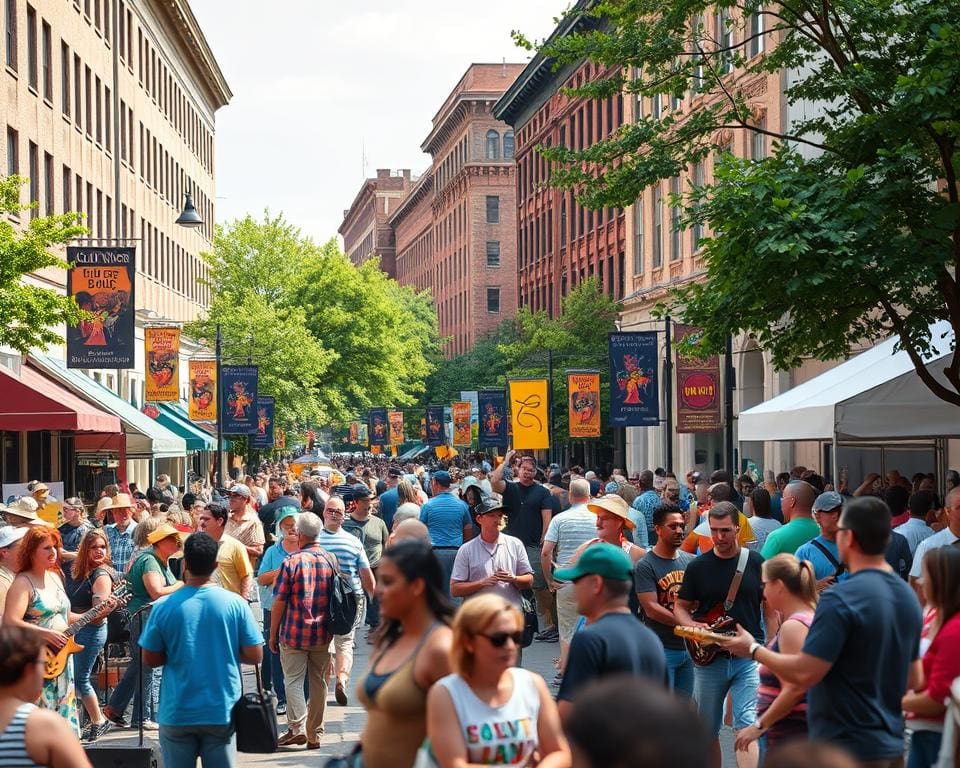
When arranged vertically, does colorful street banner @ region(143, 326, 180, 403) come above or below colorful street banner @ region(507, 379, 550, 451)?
above

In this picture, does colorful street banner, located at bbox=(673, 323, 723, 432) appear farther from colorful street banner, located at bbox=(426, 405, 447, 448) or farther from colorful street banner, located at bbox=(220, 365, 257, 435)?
colorful street banner, located at bbox=(426, 405, 447, 448)

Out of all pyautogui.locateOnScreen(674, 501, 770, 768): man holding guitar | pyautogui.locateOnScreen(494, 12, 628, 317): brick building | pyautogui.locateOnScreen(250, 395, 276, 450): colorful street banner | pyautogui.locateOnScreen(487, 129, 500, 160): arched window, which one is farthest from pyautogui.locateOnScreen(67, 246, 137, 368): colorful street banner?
pyautogui.locateOnScreen(487, 129, 500, 160): arched window

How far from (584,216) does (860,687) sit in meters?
58.1

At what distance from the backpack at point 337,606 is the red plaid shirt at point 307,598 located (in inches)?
1.1

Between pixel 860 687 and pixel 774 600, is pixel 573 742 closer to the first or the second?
pixel 860 687

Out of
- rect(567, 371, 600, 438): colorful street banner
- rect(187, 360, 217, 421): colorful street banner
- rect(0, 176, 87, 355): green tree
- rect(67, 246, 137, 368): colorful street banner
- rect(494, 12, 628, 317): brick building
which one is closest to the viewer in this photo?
rect(0, 176, 87, 355): green tree

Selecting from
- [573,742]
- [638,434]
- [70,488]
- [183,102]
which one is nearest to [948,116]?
[573,742]

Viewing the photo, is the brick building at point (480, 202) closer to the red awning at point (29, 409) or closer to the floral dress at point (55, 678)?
the red awning at point (29, 409)

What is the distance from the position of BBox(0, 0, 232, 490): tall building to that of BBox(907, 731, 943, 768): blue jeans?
2176 centimetres

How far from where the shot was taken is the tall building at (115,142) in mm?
33906

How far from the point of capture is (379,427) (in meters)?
81.2

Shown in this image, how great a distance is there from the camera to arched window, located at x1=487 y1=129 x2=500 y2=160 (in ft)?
355

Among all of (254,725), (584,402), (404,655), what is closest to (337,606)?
(254,725)

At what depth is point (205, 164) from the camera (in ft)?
243
